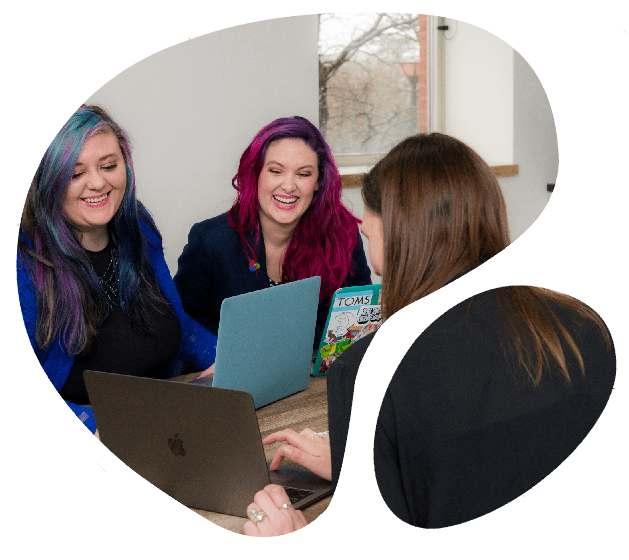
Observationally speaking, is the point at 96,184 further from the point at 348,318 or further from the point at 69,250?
the point at 348,318

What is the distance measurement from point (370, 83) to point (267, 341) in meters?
2.38

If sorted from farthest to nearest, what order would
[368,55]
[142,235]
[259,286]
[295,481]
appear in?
1. [368,55]
2. [259,286]
3. [142,235]
4. [295,481]

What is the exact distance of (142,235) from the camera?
60.5 inches

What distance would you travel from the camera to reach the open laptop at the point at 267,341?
1061 mm

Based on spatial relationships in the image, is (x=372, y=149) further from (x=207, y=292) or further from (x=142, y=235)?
(x=142, y=235)

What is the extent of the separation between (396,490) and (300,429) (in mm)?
382

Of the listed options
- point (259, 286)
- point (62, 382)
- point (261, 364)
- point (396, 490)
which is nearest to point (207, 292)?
point (259, 286)

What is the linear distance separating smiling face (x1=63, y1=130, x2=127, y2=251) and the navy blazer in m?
0.36

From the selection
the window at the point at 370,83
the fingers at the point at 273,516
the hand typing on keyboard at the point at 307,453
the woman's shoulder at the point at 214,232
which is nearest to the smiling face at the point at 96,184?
the woman's shoulder at the point at 214,232

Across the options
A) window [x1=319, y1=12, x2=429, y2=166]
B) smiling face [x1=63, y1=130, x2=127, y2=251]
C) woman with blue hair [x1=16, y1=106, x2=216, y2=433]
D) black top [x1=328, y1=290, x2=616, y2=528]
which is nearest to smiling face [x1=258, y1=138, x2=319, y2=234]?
woman with blue hair [x1=16, y1=106, x2=216, y2=433]

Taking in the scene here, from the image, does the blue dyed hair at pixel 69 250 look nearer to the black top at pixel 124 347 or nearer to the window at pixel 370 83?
the black top at pixel 124 347

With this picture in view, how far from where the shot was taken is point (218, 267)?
5.71 feet

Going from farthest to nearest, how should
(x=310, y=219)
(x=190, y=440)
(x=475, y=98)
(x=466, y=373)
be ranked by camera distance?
(x=475, y=98) < (x=310, y=219) < (x=190, y=440) < (x=466, y=373)

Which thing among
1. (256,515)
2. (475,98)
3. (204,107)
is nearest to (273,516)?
(256,515)
